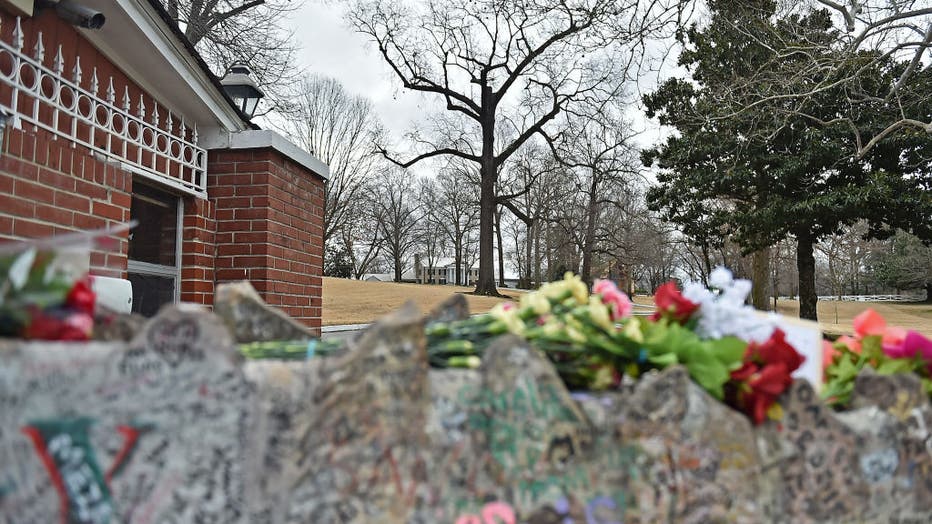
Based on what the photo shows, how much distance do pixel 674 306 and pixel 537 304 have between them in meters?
0.31

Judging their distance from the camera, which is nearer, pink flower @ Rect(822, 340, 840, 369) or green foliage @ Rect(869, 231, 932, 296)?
pink flower @ Rect(822, 340, 840, 369)

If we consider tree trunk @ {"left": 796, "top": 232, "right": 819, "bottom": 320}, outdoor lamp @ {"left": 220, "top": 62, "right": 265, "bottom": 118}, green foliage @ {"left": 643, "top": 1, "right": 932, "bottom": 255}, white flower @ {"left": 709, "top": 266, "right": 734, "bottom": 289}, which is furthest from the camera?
tree trunk @ {"left": 796, "top": 232, "right": 819, "bottom": 320}

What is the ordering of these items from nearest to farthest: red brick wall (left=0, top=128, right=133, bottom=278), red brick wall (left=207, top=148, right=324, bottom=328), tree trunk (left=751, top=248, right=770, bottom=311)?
1. red brick wall (left=0, top=128, right=133, bottom=278)
2. red brick wall (left=207, top=148, right=324, bottom=328)
3. tree trunk (left=751, top=248, right=770, bottom=311)

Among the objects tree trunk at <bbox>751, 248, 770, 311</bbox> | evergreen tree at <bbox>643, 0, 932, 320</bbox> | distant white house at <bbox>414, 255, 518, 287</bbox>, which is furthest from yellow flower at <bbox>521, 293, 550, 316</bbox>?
distant white house at <bbox>414, 255, 518, 287</bbox>

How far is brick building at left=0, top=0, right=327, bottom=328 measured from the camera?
3.22 meters

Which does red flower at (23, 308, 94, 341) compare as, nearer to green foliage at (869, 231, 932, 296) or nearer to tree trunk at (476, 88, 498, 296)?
tree trunk at (476, 88, 498, 296)

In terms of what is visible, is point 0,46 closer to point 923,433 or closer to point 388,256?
point 923,433

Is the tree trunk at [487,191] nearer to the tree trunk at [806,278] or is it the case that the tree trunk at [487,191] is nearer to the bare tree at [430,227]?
the tree trunk at [806,278]

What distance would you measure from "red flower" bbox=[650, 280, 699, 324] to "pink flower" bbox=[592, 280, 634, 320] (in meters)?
0.07

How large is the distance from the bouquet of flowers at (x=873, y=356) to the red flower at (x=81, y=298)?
1.48 meters

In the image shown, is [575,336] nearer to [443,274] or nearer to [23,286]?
[23,286]

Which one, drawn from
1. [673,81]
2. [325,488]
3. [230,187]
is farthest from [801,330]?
[673,81]

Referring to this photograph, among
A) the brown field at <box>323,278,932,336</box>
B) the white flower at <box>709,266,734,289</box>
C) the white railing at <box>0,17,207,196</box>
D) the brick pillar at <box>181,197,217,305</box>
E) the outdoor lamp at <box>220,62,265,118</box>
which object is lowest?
the brown field at <box>323,278,932,336</box>

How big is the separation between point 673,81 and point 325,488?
22.2 m
